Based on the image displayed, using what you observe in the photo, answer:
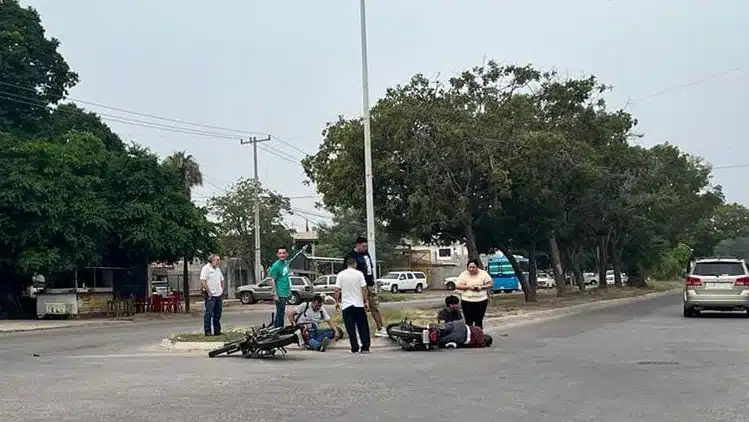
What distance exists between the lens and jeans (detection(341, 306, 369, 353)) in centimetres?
1605

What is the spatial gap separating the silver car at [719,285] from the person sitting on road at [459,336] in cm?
1065

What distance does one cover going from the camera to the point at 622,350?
1609 cm

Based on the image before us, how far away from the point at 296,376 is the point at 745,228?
10629cm

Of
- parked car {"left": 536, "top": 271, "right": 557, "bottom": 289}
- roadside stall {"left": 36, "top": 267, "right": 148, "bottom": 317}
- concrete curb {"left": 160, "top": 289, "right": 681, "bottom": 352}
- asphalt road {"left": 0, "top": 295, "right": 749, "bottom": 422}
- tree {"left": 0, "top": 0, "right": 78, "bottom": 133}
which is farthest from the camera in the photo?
parked car {"left": 536, "top": 271, "right": 557, "bottom": 289}

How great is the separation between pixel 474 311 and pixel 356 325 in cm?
275

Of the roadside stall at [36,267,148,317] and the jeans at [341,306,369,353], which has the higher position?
the roadside stall at [36,267,148,317]

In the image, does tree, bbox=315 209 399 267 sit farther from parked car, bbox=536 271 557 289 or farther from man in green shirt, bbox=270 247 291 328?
man in green shirt, bbox=270 247 291 328

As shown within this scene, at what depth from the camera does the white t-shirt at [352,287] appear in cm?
1598

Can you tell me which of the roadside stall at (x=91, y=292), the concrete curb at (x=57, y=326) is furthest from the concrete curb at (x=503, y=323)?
the roadside stall at (x=91, y=292)

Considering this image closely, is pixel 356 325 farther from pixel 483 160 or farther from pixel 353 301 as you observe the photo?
pixel 483 160

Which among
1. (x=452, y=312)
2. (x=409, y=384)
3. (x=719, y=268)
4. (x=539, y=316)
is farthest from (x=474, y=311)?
(x=539, y=316)

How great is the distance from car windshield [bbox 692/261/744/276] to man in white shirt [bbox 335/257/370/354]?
12940mm

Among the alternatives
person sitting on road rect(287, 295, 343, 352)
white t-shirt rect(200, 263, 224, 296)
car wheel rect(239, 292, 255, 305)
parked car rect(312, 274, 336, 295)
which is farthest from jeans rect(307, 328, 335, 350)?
car wheel rect(239, 292, 255, 305)

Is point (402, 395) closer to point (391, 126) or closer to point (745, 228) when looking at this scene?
point (391, 126)
